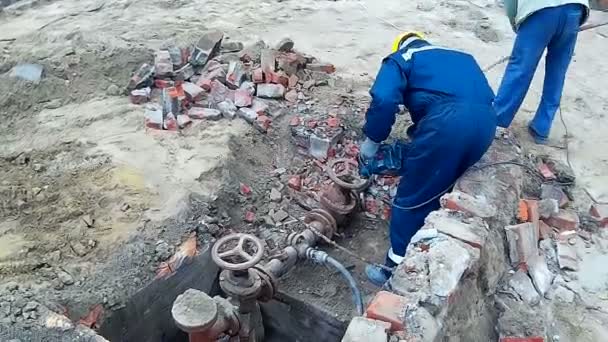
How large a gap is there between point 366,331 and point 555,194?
103 inches

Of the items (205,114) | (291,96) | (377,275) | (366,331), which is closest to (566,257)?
(377,275)

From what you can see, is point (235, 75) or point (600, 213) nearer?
point (600, 213)

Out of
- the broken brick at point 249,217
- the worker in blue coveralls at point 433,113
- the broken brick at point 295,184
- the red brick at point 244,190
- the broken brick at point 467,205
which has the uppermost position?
the worker in blue coveralls at point 433,113

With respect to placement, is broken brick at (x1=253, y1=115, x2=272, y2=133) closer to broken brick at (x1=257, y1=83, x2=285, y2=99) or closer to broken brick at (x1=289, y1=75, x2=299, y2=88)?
broken brick at (x1=257, y1=83, x2=285, y2=99)

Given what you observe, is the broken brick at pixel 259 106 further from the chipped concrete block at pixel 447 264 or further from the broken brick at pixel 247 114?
the chipped concrete block at pixel 447 264

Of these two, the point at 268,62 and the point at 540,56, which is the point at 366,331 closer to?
the point at 540,56

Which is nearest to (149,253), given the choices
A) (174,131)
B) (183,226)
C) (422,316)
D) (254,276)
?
(183,226)

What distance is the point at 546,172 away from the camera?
17.7 feet

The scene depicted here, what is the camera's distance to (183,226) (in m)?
4.66

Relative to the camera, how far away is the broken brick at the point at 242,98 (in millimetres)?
5887

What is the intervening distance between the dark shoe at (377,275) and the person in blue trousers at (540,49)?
67.7 inches

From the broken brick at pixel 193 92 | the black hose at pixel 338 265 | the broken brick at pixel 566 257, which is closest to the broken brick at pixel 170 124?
the broken brick at pixel 193 92

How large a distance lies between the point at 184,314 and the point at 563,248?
8.75ft

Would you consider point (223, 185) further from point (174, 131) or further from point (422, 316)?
point (422, 316)
